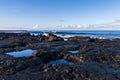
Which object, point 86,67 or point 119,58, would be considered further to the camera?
point 119,58

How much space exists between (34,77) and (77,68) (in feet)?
9.72

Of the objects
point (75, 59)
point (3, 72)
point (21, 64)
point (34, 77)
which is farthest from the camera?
point (75, 59)

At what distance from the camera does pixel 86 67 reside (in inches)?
461

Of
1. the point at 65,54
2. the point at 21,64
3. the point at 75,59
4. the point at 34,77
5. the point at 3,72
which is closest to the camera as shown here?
the point at 34,77

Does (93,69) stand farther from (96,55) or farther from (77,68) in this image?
(96,55)

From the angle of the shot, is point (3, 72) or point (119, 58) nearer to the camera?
point (3, 72)

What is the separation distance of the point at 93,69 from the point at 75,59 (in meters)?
4.10

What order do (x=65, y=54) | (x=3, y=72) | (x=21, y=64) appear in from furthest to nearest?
(x=65, y=54)
(x=21, y=64)
(x=3, y=72)

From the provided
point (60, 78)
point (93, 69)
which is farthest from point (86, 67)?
point (60, 78)

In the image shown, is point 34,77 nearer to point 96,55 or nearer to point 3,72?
point 3,72

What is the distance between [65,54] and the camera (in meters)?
16.7

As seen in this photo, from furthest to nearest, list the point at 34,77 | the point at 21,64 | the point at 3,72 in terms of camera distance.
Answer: the point at 21,64, the point at 3,72, the point at 34,77

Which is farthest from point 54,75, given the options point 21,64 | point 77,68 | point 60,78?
point 21,64

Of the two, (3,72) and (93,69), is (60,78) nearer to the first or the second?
(93,69)
